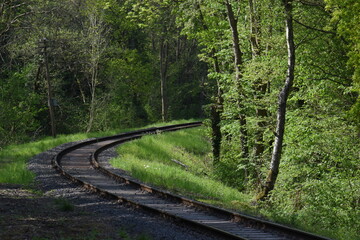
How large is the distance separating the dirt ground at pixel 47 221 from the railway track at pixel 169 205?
1650mm

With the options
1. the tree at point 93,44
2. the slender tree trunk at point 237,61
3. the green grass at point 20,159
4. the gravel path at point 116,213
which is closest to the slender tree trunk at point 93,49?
the tree at point 93,44

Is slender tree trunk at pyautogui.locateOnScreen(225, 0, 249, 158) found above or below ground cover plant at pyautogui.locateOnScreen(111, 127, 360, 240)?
above

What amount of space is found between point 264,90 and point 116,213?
1273cm

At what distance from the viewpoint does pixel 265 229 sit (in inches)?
400

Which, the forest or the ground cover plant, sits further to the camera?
the forest

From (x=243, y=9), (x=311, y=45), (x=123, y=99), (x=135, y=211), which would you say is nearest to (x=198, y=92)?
(x=123, y=99)

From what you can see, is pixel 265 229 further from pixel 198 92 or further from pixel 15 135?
pixel 198 92

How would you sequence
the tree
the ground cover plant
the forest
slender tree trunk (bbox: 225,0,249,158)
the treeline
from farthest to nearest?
1. the tree
2. the treeline
3. slender tree trunk (bbox: 225,0,249,158)
4. the forest
5. the ground cover plant

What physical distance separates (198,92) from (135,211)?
51460mm

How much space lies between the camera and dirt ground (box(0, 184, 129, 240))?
9195mm

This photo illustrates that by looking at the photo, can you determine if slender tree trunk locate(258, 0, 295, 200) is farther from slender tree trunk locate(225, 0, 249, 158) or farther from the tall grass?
the tall grass

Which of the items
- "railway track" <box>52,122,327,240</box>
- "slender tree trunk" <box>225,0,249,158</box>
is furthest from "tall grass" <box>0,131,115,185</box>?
"slender tree trunk" <box>225,0,249,158</box>

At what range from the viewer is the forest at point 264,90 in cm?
1577

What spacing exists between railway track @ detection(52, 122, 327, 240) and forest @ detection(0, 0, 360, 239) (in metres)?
2.20
